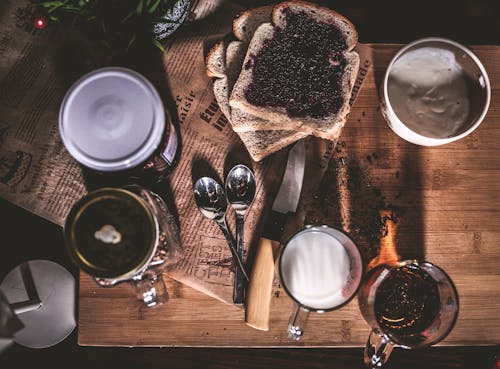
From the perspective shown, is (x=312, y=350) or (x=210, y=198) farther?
(x=312, y=350)

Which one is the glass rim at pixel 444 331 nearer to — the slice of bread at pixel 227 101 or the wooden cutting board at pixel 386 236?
the wooden cutting board at pixel 386 236

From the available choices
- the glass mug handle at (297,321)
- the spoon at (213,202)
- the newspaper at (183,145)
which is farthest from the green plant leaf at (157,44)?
the glass mug handle at (297,321)

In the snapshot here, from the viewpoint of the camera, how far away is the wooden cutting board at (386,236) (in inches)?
44.2

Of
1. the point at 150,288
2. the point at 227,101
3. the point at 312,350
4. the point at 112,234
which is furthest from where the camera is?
the point at 312,350

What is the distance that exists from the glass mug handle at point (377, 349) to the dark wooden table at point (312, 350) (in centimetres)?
24

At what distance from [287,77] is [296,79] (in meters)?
0.02

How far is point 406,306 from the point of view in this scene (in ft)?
3.61

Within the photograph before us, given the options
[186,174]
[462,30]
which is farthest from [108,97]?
[462,30]

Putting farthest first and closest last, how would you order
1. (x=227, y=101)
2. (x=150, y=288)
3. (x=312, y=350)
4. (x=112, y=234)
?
(x=312, y=350)
(x=227, y=101)
(x=150, y=288)
(x=112, y=234)

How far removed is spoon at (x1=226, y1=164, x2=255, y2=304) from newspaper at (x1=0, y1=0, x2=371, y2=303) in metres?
0.02

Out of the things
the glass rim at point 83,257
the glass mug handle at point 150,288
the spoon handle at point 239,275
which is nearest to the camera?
the glass rim at point 83,257

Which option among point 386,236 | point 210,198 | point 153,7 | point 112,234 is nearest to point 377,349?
point 386,236

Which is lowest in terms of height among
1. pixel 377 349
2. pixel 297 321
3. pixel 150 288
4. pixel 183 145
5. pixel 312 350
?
pixel 312 350

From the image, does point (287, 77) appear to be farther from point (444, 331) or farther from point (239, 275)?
point (444, 331)
